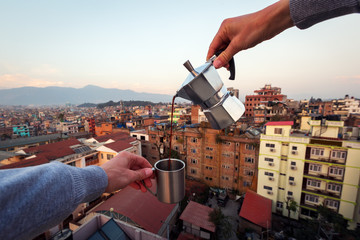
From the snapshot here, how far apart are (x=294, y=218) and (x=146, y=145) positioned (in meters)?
16.5

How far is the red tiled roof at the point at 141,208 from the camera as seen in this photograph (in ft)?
27.3

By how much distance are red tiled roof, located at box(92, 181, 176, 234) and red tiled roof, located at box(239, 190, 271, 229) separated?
18.6 feet

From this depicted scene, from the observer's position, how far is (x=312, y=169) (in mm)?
11453

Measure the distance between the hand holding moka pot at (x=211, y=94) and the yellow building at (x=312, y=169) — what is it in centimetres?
1272

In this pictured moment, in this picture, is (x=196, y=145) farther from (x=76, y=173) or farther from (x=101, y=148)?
(x=76, y=173)

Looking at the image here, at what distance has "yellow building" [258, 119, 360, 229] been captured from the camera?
10.2m

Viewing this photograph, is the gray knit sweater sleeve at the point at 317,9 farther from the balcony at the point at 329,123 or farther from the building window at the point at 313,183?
the building window at the point at 313,183

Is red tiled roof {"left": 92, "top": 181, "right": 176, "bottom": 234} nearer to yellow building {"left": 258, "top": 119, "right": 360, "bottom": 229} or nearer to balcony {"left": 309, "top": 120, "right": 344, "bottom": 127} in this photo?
yellow building {"left": 258, "top": 119, "right": 360, "bottom": 229}

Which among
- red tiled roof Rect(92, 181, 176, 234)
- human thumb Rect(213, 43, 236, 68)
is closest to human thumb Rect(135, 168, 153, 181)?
human thumb Rect(213, 43, 236, 68)

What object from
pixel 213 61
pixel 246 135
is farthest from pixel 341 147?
pixel 213 61

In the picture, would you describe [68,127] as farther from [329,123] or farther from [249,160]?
[329,123]

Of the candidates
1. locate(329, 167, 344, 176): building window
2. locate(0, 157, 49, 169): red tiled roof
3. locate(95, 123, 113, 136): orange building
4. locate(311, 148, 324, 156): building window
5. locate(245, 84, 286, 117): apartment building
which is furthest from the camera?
locate(245, 84, 286, 117): apartment building

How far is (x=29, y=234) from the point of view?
0.77 metres

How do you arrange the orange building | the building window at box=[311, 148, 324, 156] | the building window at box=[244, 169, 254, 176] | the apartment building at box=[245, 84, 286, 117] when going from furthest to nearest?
the apartment building at box=[245, 84, 286, 117] < the orange building < the building window at box=[244, 169, 254, 176] < the building window at box=[311, 148, 324, 156]
